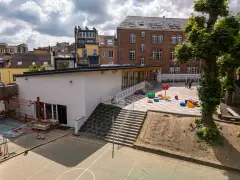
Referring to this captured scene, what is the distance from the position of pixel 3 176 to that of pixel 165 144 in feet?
30.3

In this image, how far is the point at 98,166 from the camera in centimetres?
951

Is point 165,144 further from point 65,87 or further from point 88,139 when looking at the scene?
point 65,87

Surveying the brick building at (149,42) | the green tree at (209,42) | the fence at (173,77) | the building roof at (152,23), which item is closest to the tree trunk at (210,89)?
the green tree at (209,42)

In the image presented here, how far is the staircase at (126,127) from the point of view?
12227mm

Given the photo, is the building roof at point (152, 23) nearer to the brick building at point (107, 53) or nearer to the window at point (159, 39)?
the window at point (159, 39)

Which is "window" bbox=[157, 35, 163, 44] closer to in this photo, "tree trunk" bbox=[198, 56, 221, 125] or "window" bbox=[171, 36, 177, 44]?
"window" bbox=[171, 36, 177, 44]

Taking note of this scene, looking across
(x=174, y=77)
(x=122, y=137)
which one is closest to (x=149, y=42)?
(x=174, y=77)

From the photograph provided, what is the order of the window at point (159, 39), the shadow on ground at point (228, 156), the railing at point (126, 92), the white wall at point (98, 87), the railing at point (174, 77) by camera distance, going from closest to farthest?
1. the shadow on ground at point (228, 156)
2. the white wall at point (98, 87)
3. the railing at point (126, 92)
4. the railing at point (174, 77)
5. the window at point (159, 39)

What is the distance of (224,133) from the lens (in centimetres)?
1148


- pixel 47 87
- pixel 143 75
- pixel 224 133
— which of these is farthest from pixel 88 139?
pixel 143 75

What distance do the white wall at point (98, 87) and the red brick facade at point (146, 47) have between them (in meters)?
17.7

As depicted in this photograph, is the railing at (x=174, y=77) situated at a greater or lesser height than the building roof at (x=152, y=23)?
lesser

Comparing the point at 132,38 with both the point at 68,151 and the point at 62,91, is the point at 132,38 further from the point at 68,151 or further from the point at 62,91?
the point at 68,151

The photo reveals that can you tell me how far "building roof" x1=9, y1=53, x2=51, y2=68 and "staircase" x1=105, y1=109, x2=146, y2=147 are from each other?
29924 mm
